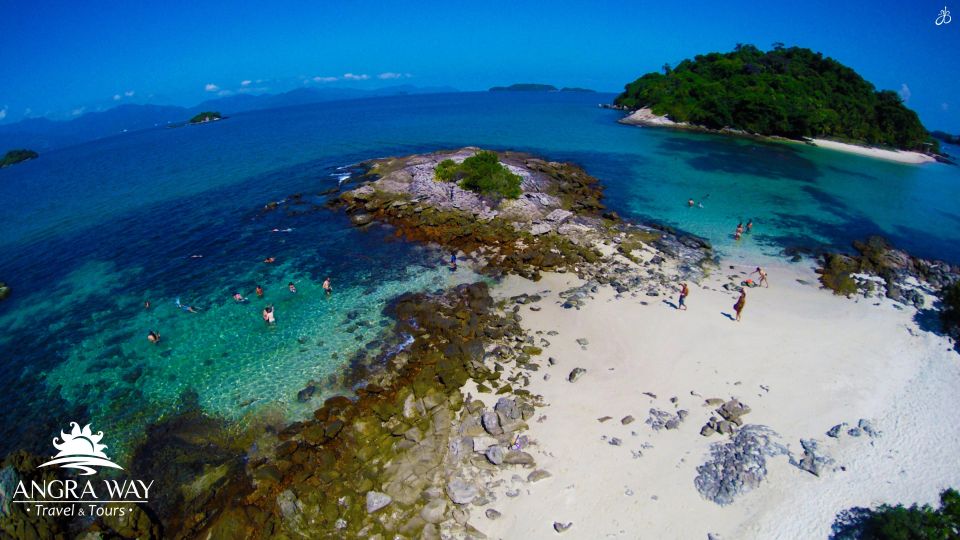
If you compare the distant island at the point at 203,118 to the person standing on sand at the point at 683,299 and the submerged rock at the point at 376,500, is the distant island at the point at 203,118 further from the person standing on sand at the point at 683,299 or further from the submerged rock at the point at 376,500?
the person standing on sand at the point at 683,299

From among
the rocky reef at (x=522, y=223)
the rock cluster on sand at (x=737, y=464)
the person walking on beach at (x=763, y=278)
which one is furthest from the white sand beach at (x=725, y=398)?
the rocky reef at (x=522, y=223)

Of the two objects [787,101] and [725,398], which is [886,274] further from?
[787,101]

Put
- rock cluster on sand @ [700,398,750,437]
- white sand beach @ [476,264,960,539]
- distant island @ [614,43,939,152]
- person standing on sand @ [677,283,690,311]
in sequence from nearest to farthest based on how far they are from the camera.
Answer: white sand beach @ [476,264,960,539] → rock cluster on sand @ [700,398,750,437] → person standing on sand @ [677,283,690,311] → distant island @ [614,43,939,152]

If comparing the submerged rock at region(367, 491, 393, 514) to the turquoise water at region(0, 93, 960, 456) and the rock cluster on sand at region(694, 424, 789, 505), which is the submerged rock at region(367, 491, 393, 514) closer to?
the turquoise water at region(0, 93, 960, 456)

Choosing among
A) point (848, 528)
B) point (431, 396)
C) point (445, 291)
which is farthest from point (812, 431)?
point (445, 291)

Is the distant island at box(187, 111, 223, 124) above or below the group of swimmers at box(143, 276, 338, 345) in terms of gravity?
above

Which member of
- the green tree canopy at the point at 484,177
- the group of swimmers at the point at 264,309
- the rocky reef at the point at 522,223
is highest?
the green tree canopy at the point at 484,177

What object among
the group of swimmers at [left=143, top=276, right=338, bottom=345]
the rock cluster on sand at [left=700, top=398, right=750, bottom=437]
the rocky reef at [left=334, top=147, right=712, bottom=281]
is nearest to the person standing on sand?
the rocky reef at [left=334, top=147, right=712, bottom=281]
